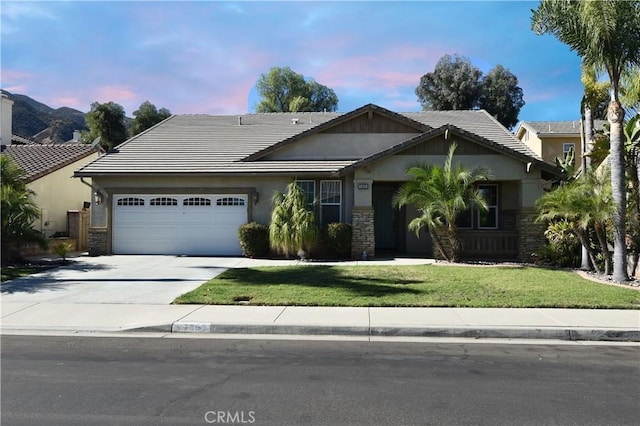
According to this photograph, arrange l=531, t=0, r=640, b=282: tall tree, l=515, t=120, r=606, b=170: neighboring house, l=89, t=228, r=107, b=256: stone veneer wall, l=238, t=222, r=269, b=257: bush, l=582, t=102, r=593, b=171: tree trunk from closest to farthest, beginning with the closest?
l=531, t=0, r=640, b=282: tall tree
l=582, t=102, r=593, b=171: tree trunk
l=238, t=222, r=269, b=257: bush
l=89, t=228, r=107, b=256: stone veneer wall
l=515, t=120, r=606, b=170: neighboring house

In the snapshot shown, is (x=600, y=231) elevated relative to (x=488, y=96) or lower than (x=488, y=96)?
lower

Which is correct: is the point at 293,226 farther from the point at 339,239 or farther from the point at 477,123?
the point at 477,123

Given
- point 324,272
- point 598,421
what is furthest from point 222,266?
point 598,421

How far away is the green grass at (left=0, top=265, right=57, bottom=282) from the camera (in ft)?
41.8

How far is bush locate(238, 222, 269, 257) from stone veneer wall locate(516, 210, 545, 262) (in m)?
8.56

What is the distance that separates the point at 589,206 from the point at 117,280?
1215cm

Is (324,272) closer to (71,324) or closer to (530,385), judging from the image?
(71,324)

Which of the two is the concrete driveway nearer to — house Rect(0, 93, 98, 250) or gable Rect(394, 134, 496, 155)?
house Rect(0, 93, 98, 250)

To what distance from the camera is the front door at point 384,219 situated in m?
19.4

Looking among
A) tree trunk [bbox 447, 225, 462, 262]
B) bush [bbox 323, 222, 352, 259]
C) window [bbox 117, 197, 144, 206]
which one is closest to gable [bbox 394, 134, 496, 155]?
tree trunk [bbox 447, 225, 462, 262]

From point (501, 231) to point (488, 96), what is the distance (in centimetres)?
3190

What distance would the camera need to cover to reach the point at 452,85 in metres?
45.1

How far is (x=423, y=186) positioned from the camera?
50.1 ft

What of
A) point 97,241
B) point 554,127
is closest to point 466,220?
point 97,241
